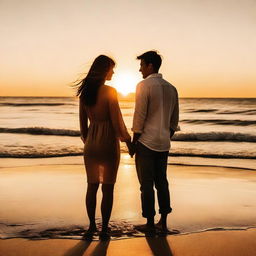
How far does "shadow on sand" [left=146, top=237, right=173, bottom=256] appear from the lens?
374cm

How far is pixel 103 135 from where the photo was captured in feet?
13.7

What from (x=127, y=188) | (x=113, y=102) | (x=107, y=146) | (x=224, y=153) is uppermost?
(x=113, y=102)

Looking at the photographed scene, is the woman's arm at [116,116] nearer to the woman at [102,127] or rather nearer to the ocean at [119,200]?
the woman at [102,127]

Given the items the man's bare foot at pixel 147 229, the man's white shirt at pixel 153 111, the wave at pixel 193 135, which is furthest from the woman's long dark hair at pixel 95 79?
the wave at pixel 193 135

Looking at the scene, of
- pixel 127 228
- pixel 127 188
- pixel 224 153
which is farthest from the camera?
pixel 224 153

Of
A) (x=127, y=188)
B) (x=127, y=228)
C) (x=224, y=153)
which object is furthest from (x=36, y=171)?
(x=224, y=153)

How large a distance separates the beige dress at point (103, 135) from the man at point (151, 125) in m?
0.24

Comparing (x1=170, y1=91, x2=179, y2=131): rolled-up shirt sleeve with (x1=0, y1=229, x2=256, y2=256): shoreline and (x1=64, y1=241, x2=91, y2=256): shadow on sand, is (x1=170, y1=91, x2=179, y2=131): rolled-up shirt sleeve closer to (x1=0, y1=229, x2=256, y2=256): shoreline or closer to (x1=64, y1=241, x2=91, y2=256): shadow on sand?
(x1=0, y1=229, x2=256, y2=256): shoreline

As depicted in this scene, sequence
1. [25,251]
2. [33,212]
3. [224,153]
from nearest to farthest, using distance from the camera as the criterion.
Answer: [25,251]
[33,212]
[224,153]

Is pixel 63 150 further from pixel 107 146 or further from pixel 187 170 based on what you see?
pixel 107 146

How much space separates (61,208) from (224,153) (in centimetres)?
966

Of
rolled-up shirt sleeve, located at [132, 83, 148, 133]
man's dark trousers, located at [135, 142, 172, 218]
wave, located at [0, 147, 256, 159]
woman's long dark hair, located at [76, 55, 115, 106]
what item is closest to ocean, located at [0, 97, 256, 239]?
man's dark trousers, located at [135, 142, 172, 218]

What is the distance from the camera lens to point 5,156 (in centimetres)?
1200

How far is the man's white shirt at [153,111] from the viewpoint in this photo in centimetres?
431
